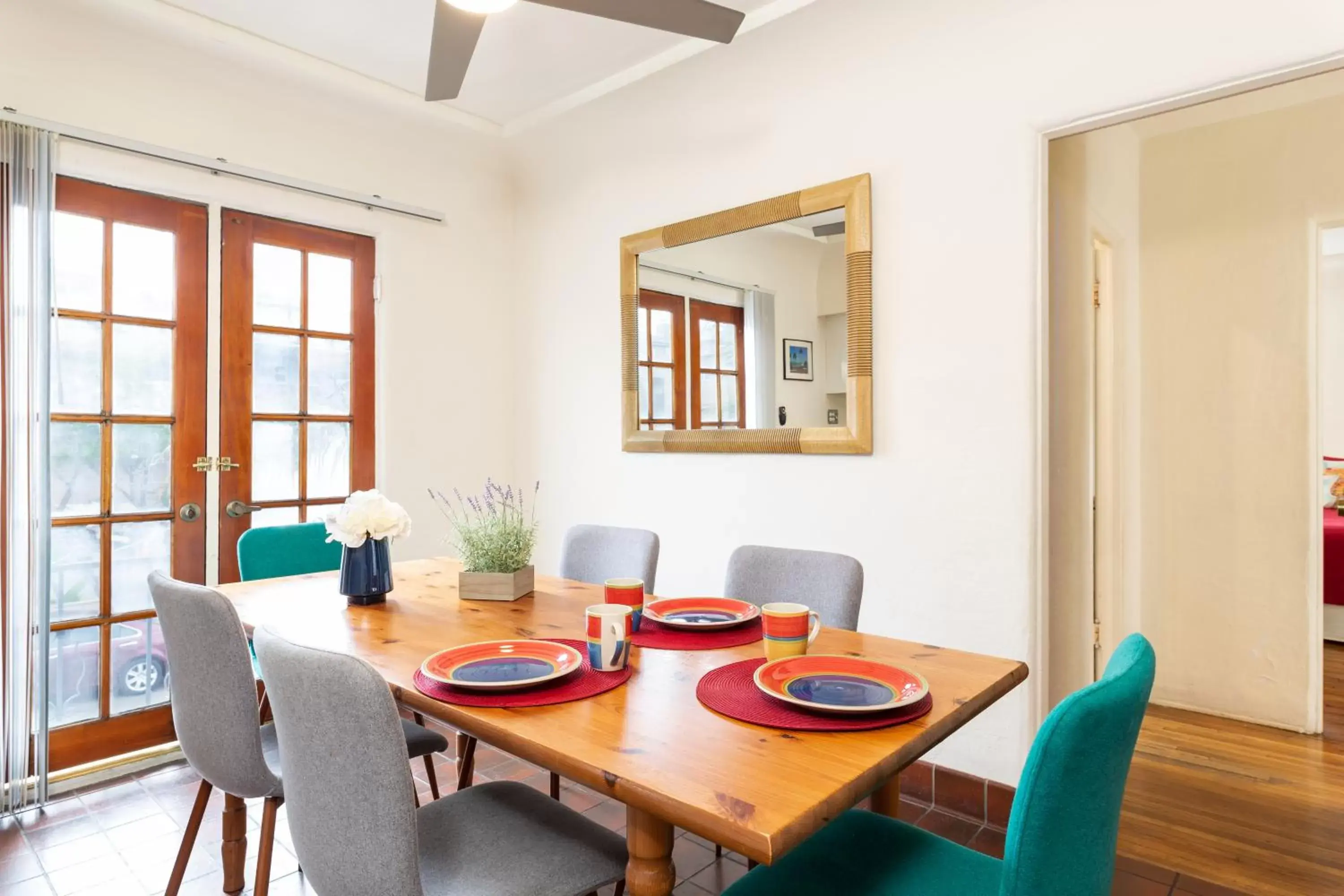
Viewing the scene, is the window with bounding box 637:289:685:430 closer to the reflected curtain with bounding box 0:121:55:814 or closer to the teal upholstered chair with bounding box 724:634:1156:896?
the reflected curtain with bounding box 0:121:55:814

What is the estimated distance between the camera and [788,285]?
9.18ft

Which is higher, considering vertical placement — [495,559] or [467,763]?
[495,559]

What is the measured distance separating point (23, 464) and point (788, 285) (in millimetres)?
2544

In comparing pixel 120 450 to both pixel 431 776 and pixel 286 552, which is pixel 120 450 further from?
pixel 431 776

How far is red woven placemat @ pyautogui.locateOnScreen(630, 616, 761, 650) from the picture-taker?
1513 millimetres

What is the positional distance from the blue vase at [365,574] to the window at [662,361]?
154 cm

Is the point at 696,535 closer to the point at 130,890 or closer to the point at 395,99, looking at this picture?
the point at 130,890

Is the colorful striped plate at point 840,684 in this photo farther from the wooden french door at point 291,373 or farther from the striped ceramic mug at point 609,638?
the wooden french door at point 291,373

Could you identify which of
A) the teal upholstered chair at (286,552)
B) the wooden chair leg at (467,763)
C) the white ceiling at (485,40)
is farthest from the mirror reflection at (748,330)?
the wooden chair leg at (467,763)

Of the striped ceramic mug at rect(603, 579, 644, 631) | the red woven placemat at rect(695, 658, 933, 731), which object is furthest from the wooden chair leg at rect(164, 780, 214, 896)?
the red woven placemat at rect(695, 658, 933, 731)

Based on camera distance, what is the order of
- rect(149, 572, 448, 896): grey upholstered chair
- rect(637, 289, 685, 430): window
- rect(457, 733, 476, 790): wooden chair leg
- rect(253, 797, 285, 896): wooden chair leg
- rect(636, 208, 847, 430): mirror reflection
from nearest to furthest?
rect(149, 572, 448, 896): grey upholstered chair → rect(253, 797, 285, 896): wooden chair leg → rect(457, 733, 476, 790): wooden chair leg → rect(636, 208, 847, 430): mirror reflection → rect(637, 289, 685, 430): window

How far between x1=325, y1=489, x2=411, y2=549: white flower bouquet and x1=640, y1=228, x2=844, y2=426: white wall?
1422 millimetres

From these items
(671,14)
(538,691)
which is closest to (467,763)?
(538,691)

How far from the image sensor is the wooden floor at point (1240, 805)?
2.03m
